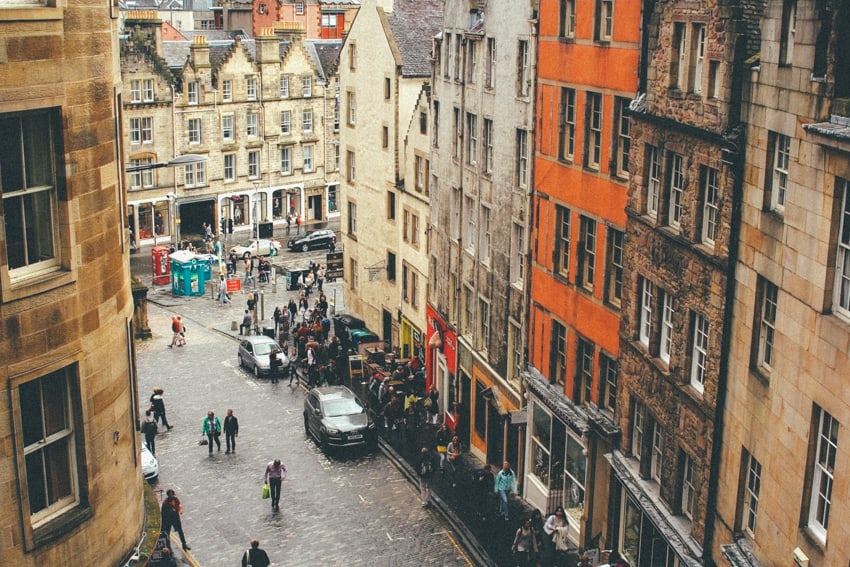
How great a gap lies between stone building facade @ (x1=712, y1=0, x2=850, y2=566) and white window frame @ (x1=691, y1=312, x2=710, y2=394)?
4.87ft

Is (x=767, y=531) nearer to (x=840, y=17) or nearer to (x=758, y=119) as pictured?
(x=758, y=119)

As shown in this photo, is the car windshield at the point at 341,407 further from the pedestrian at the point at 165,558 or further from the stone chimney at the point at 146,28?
the stone chimney at the point at 146,28

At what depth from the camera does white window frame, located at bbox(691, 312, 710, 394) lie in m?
24.3

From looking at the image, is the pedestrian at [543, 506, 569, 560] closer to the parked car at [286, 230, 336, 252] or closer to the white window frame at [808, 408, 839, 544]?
the white window frame at [808, 408, 839, 544]

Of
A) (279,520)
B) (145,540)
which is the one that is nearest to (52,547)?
(145,540)

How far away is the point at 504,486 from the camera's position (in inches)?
1351

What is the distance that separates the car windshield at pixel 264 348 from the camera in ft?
163

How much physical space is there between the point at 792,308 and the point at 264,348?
3355 centimetres

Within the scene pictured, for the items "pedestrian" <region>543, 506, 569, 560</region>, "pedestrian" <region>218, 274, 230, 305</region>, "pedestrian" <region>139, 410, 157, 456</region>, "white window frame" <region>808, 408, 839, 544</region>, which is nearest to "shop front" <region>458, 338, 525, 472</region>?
"pedestrian" <region>543, 506, 569, 560</region>

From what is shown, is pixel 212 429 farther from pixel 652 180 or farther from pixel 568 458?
pixel 652 180

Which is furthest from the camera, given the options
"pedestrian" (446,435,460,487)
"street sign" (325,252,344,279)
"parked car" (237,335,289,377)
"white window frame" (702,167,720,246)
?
"street sign" (325,252,344,279)

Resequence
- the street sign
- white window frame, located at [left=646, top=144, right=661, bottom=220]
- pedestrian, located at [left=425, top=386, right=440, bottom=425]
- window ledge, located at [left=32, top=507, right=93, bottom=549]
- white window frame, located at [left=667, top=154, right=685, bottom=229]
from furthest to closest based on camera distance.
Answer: the street sign < pedestrian, located at [left=425, top=386, right=440, bottom=425] < white window frame, located at [left=646, top=144, right=661, bottom=220] < white window frame, located at [left=667, top=154, right=685, bottom=229] < window ledge, located at [left=32, top=507, right=93, bottom=549]

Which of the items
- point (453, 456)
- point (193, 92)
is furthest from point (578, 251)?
point (193, 92)

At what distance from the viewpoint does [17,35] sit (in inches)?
578
